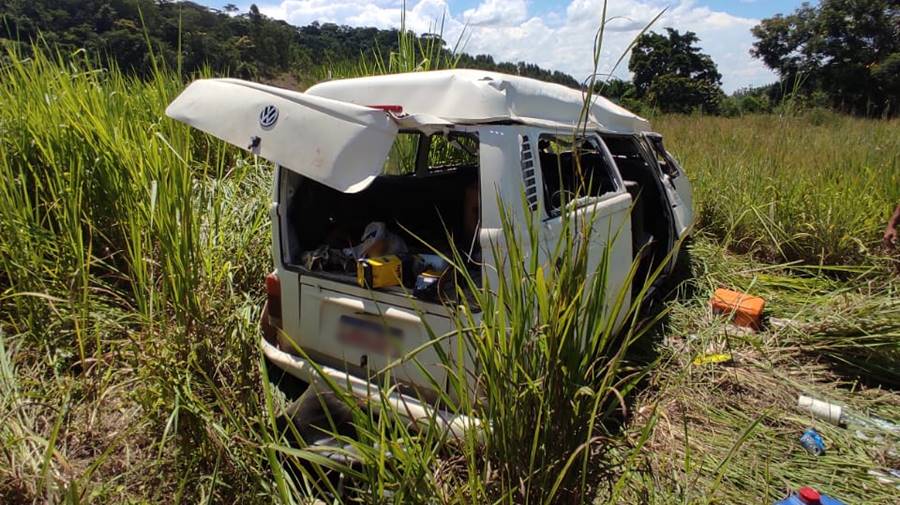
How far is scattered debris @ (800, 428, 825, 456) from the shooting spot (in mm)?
2576

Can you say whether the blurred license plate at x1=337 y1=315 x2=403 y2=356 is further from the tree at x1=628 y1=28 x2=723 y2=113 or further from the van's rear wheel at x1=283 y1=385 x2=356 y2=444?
the tree at x1=628 y1=28 x2=723 y2=113

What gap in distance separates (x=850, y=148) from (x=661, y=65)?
21205 mm

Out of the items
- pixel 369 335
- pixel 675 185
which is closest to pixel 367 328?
pixel 369 335

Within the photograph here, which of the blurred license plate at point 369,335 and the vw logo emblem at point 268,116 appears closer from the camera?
the vw logo emblem at point 268,116

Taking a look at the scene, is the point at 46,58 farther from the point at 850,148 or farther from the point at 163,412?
the point at 850,148

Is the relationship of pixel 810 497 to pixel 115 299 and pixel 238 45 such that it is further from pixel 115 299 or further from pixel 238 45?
pixel 238 45

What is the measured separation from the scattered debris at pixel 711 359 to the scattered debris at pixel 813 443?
654 millimetres

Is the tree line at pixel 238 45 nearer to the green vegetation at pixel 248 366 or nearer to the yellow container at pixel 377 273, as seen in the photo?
the green vegetation at pixel 248 366

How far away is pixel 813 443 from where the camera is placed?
2615mm

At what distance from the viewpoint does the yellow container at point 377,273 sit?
7.79ft

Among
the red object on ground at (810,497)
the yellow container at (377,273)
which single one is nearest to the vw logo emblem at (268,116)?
the yellow container at (377,273)

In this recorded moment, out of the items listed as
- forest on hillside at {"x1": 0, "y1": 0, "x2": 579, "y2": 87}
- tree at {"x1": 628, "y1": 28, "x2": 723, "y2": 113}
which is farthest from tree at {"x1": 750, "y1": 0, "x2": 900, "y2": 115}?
forest on hillside at {"x1": 0, "y1": 0, "x2": 579, "y2": 87}

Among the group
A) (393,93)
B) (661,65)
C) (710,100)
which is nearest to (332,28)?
(393,93)

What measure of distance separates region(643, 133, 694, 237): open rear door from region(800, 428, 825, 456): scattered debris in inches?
A: 75.7
